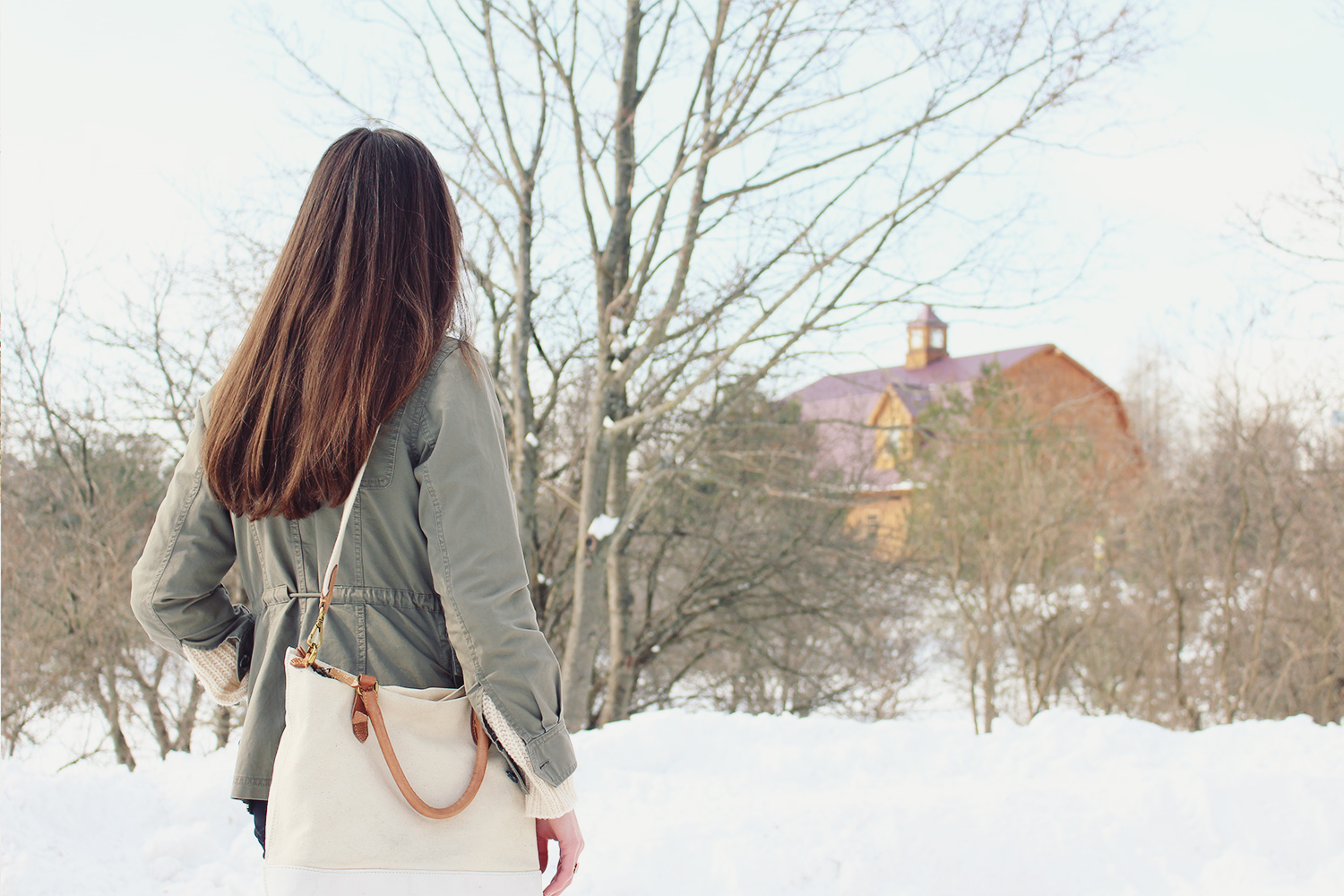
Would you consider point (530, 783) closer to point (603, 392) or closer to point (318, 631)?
point (318, 631)

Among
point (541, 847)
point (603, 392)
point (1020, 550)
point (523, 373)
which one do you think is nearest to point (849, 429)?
point (1020, 550)

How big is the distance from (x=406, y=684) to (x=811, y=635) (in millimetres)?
9992

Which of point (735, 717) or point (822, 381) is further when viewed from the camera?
point (822, 381)

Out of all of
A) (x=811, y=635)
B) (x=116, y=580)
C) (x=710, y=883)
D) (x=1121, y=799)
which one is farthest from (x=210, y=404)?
(x=811, y=635)

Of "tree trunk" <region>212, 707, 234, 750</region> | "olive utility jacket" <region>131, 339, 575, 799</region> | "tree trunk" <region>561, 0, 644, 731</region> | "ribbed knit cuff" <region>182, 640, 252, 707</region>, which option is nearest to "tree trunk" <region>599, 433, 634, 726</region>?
"tree trunk" <region>561, 0, 644, 731</region>

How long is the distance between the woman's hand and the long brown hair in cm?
52

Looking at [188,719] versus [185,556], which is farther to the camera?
[188,719]

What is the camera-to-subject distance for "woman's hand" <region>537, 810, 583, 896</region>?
125 centimetres

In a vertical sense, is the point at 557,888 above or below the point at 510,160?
below

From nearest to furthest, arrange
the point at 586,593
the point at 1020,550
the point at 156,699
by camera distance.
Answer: the point at 586,593
the point at 156,699
the point at 1020,550

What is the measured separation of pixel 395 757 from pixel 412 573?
24 cm

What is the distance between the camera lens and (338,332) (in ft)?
4.11

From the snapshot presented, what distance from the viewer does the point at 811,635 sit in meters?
10.9

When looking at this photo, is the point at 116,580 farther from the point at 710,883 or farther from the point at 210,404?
the point at 210,404
